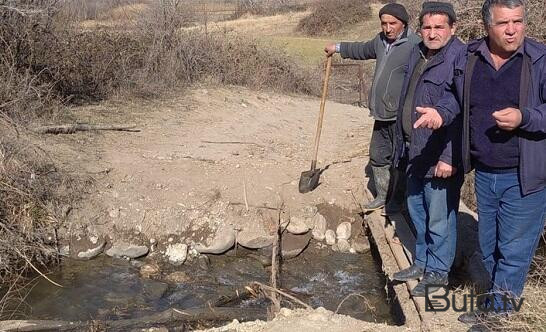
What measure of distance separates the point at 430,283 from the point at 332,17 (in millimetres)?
27307

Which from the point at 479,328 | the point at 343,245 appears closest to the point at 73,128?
the point at 343,245

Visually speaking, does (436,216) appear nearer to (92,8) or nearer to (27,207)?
(27,207)

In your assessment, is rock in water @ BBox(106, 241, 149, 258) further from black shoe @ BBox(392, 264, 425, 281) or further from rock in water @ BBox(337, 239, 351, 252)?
black shoe @ BBox(392, 264, 425, 281)

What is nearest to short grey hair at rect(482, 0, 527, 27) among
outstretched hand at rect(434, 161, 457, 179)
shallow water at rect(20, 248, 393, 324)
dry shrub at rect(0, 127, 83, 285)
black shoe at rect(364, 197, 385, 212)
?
outstretched hand at rect(434, 161, 457, 179)

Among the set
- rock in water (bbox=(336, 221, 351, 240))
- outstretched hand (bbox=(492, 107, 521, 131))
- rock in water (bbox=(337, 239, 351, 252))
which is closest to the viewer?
outstretched hand (bbox=(492, 107, 521, 131))

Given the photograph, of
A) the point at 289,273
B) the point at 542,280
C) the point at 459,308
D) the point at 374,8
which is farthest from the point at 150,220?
the point at 374,8

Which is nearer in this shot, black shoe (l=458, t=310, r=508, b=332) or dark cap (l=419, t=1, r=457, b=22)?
black shoe (l=458, t=310, r=508, b=332)

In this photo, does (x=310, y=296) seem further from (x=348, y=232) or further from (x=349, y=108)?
(x=349, y=108)

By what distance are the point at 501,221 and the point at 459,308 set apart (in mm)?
931

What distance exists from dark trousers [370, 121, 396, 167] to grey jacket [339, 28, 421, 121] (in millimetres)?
186

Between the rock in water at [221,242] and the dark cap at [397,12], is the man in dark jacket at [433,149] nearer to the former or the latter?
the dark cap at [397,12]

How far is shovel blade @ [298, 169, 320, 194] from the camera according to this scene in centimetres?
707

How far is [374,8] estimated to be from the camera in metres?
32.1

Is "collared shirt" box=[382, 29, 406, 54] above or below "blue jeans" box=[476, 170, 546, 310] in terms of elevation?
above
